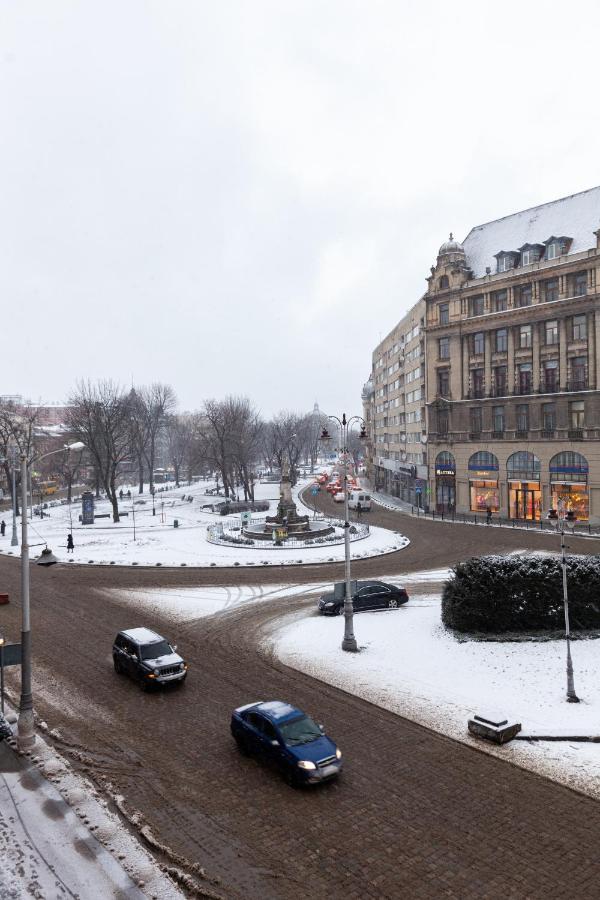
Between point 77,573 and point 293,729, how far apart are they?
27.3 meters

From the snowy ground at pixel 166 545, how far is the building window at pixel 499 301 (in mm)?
24729

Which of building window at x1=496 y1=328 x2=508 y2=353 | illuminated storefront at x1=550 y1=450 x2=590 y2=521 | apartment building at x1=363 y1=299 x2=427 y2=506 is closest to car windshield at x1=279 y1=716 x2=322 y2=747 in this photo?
illuminated storefront at x1=550 y1=450 x2=590 y2=521

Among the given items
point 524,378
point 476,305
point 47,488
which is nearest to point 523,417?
point 524,378

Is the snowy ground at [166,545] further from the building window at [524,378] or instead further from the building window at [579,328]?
the building window at [579,328]

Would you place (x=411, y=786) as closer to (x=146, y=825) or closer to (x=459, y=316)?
(x=146, y=825)

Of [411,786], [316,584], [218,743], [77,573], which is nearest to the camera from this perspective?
[411,786]

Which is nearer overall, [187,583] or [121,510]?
[187,583]

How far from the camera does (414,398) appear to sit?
72188mm

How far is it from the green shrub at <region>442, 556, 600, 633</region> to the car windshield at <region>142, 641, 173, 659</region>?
10.7 m

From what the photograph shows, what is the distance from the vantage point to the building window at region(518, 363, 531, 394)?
54.8 m

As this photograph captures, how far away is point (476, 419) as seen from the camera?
58562 mm

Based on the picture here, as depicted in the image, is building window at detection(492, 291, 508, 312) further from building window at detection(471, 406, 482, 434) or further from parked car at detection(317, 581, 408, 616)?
parked car at detection(317, 581, 408, 616)

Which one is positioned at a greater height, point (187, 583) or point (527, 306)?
point (527, 306)

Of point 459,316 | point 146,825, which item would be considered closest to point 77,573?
point 146,825
